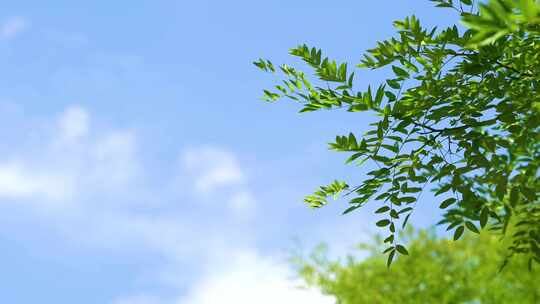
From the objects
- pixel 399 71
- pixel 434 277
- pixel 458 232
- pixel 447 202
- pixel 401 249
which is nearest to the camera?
pixel 399 71

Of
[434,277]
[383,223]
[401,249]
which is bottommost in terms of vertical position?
[401,249]

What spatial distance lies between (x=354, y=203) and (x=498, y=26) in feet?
9.78

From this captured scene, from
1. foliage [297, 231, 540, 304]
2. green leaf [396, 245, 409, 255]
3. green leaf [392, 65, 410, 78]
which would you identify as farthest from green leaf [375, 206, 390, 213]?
foliage [297, 231, 540, 304]

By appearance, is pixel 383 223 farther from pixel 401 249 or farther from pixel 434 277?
pixel 434 277

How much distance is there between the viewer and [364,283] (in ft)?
64.8

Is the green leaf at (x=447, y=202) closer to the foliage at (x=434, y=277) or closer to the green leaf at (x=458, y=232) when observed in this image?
the green leaf at (x=458, y=232)

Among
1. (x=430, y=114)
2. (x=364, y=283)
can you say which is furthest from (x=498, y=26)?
(x=364, y=283)

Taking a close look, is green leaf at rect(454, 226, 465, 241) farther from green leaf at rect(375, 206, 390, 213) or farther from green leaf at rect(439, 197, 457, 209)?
green leaf at rect(375, 206, 390, 213)

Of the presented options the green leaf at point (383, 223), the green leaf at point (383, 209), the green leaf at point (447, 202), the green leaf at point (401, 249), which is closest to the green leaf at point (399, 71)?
the green leaf at point (447, 202)

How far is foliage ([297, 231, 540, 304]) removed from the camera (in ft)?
58.0

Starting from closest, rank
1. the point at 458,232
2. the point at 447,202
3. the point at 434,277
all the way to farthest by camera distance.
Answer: the point at 458,232
the point at 447,202
the point at 434,277

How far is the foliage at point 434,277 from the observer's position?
1767cm

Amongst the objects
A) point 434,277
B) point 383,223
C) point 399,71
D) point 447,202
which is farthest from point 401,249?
point 434,277

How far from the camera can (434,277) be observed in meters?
18.7
